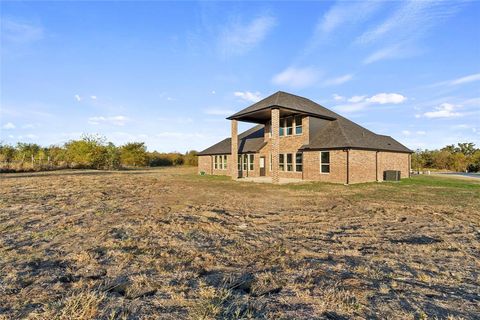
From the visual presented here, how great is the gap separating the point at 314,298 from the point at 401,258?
89.4 inches

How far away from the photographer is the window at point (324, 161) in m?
17.9

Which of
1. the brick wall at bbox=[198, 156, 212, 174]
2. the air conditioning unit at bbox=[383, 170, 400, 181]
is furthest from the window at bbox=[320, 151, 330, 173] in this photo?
the brick wall at bbox=[198, 156, 212, 174]

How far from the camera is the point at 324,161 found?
714 inches

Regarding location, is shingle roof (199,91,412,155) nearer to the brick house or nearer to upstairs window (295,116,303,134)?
the brick house

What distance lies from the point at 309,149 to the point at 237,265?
16015 millimetres

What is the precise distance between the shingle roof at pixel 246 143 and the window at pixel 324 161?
6.42 m

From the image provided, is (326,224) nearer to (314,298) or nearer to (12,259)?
(314,298)

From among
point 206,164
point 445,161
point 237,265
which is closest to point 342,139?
point 237,265

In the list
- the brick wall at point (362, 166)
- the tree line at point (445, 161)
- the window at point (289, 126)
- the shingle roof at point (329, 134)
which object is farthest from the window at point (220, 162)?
the tree line at point (445, 161)

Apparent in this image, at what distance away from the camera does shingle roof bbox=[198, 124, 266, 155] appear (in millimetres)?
24062

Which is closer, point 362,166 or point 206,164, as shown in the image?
point 362,166

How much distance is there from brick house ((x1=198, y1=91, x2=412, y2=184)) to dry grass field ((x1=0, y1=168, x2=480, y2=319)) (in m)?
10.0

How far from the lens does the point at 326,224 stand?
6.39 metres

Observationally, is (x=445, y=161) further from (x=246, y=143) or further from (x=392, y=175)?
Answer: (x=246, y=143)
